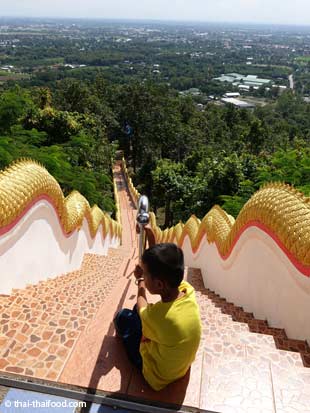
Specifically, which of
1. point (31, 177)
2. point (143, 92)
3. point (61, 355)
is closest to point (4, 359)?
point (61, 355)

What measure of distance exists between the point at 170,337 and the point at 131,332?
2.17ft

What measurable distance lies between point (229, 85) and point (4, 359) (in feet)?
379

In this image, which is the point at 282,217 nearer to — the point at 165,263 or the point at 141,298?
the point at 141,298

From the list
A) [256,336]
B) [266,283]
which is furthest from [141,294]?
[266,283]

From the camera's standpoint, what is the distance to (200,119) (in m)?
35.8

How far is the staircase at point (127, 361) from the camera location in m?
2.74

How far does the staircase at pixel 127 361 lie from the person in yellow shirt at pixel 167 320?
0.21 m

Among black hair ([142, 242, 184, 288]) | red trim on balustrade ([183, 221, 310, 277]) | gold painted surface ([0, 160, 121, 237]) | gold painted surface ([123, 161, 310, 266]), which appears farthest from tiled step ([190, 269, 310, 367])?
gold painted surface ([0, 160, 121, 237])

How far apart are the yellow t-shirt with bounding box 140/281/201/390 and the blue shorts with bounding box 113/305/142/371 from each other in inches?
9.2

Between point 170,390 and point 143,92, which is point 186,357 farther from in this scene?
point 143,92

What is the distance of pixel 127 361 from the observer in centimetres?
306

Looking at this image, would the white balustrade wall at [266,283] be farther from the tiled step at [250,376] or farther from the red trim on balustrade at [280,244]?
the tiled step at [250,376]

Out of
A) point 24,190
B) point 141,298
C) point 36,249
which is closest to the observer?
point 141,298

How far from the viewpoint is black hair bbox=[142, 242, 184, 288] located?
8.18 feet
